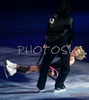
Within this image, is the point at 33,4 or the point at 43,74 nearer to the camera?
the point at 43,74

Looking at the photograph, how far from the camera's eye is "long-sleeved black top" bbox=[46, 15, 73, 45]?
5203 mm

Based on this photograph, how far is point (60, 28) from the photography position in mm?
5219

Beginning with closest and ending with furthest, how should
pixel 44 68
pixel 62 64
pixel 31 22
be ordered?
pixel 62 64, pixel 44 68, pixel 31 22

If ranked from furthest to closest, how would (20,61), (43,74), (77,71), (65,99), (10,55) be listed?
(10,55)
(20,61)
(77,71)
(43,74)
(65,99)

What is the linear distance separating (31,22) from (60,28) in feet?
37.0

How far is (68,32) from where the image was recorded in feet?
17.4

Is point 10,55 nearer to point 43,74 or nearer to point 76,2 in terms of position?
point 43,74

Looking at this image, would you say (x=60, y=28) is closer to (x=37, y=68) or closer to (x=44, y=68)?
(x=44, y=68)

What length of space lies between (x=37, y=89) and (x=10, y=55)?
3362 millimetres

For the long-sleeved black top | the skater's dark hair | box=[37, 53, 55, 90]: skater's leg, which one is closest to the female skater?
box=[37, 53, 55, 90]: skater's leg

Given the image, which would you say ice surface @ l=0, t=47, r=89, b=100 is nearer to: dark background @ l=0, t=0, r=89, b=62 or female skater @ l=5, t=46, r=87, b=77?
female skater @ l=5, t=46, r=87, b=77

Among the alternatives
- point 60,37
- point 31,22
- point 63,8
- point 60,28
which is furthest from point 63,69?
point 31,22

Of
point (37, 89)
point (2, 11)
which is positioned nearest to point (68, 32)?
point (37, 89)

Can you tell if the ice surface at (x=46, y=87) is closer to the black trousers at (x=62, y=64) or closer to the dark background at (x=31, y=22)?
the black trousers at (x=62, y=64)
